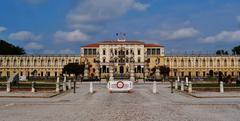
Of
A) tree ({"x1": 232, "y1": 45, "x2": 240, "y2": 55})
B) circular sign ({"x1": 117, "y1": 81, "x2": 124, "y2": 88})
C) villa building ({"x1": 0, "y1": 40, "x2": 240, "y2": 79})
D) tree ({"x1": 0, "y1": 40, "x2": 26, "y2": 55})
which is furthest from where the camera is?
tree ({"x1": 232, "y1": 45, "x2": 240, "y2": 55})

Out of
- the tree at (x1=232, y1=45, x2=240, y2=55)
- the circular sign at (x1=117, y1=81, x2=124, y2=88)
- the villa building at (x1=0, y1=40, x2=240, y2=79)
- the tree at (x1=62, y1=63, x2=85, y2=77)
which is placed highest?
the tree at (x1=232, y1=45, x2=240, y2=55)

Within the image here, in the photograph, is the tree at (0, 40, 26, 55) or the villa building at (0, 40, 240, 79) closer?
the tree at (0, 40, 26, 55)

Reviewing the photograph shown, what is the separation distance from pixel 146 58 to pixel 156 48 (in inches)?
221

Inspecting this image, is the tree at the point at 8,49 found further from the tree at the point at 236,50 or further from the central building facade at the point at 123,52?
the tree at the point at 236,50

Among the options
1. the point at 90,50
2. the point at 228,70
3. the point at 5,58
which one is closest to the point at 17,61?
the point at 5,58

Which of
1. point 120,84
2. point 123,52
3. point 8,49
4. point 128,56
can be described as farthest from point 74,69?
point 120,84

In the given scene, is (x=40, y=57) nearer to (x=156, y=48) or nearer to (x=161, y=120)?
(x=156, y=48)

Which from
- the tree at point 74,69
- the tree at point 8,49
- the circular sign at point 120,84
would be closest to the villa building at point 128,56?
the tree at point 8,49

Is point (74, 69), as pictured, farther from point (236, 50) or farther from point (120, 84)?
point (120, 84)

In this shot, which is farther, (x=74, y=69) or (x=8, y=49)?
(x=8, y=49)

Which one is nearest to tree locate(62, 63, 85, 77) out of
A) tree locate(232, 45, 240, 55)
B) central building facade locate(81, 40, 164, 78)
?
central building facade locate(81, 40, 164, 78)

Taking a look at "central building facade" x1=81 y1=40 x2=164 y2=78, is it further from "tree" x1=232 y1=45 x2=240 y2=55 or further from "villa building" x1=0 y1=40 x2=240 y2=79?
"tree" x1=232 y1=45 x2=240 y2=55

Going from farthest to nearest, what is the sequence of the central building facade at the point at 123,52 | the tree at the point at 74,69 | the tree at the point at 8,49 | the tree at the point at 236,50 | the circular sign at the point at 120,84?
the tree at the point at 236,50 < the tree at the point at 8,49 < the central building facade at the point at 123,52 < the tree at the point at 74,69 < the circular sign at the point at 120,84

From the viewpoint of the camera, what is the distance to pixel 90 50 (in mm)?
148875
